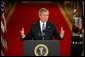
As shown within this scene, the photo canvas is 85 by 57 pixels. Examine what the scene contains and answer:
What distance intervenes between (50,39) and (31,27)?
16cm

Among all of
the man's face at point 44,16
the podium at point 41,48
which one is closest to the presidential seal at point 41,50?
the podium at point 41,48

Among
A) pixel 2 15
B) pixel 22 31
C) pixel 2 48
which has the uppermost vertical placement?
pixel 2 15

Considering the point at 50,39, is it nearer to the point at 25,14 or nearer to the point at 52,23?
the point at 52,23

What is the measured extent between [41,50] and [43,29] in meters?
0.15

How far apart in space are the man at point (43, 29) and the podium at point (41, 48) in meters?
0.04

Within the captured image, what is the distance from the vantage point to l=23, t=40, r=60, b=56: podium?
1281mm

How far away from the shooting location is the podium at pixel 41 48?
1.28 meters

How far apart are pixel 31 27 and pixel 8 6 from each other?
0.72ft

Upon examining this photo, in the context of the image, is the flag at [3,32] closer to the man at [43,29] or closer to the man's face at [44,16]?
the man at [43,29]

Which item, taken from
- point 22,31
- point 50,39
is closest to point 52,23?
point 50,39

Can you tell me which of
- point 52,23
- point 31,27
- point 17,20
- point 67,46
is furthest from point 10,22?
point 67,46

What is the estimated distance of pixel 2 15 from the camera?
1.31 m

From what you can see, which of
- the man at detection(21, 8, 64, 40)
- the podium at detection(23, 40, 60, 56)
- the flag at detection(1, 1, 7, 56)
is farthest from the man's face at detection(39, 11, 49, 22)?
the flag at detection(1, 1, 7, 56)

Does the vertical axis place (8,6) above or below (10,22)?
above
